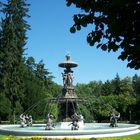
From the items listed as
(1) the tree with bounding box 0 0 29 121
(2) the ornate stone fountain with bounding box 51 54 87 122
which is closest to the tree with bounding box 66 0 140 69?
(2) the ornate stone fountain with bounding box 51 54 87 122

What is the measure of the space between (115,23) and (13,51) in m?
52.1

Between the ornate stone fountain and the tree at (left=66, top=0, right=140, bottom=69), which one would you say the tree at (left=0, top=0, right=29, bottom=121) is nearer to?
the ornate stone fountain

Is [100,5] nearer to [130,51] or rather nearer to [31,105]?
[130,51]

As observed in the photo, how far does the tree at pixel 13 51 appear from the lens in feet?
183

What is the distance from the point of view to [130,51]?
6715 mm

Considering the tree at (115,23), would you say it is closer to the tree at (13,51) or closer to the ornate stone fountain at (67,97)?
the ornate stone fountain at (67,97)

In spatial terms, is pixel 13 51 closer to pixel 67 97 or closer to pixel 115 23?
pixel 67 97

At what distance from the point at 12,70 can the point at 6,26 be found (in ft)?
21.3

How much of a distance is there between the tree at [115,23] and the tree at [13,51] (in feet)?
161

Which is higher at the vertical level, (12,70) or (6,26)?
(6,26)

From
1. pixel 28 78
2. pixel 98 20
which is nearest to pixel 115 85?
Answer: pixel 28 78

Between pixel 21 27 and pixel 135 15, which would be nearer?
pixel 135 15

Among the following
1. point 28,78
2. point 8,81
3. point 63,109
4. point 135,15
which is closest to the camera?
point 135,15

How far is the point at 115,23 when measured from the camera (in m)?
6.38
